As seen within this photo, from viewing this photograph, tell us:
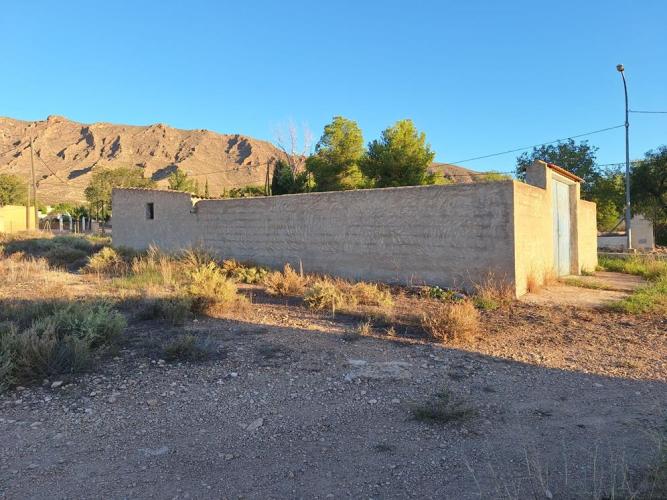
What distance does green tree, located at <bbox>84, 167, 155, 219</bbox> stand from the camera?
156ft

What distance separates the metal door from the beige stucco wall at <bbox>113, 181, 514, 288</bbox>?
158 inches

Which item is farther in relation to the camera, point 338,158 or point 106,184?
point 106,184

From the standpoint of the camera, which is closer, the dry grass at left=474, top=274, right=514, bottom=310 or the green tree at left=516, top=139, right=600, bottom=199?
the dry grass at left=474, top=274, right=514, bottom=310

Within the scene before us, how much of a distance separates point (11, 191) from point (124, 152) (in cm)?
6250

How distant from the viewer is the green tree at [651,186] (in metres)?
26.5

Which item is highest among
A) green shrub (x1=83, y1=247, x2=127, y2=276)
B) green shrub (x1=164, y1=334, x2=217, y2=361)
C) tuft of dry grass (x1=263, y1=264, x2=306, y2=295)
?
green shrub (x1=83, y1=247, x2=127, y2=276)

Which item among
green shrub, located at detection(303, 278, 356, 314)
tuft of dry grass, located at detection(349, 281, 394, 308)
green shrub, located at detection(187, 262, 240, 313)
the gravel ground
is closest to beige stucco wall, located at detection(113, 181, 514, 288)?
tuft of dry grass, located at detection(349, 281, 394, 308)

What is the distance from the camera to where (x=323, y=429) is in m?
3.74

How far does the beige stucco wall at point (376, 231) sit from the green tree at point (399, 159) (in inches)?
598

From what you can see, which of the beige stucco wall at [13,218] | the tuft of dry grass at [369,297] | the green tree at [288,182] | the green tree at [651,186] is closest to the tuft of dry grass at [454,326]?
the tuft of dry grass at [369,297]

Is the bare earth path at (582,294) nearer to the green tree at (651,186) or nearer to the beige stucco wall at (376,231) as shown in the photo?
the beige stucco wall at (376,231)

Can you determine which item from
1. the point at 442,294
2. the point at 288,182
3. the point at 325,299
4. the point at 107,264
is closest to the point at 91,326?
the point at 325,299

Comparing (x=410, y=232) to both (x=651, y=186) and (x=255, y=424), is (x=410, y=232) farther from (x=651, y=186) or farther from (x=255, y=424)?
(x=651, y=186)

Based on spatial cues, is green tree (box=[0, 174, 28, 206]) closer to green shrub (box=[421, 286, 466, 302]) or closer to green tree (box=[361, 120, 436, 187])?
green tree (box=[361, 120, 436, 187])
